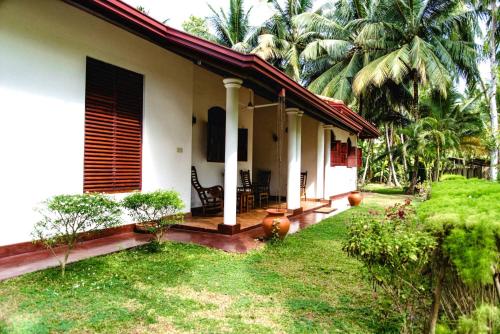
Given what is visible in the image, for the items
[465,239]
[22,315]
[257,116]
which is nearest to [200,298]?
[22,315]

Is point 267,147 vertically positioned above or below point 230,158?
above

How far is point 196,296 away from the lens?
12.4ft

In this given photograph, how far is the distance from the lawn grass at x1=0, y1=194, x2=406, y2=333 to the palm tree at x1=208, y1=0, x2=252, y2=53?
65.9ft

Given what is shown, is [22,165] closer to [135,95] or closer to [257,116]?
[135,95]


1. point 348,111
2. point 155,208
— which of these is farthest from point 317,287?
point 348,111

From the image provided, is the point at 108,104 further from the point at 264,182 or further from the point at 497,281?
the point at 264,182

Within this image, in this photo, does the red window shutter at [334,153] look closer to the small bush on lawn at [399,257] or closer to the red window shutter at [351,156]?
the red window shutter at [351,156]

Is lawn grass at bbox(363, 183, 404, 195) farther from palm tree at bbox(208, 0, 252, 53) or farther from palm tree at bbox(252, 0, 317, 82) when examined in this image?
palm tree at bbox(208, 0, 252, 53)

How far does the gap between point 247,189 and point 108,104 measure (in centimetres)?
495

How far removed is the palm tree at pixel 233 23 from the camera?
76.2 ft

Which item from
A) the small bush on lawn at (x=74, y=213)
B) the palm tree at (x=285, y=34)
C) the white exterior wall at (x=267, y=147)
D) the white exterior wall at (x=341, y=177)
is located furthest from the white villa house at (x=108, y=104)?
the palm tree at (x=285, y=34)

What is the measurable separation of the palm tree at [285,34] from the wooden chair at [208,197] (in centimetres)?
1478

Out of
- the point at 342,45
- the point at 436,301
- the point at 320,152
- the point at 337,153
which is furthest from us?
the point at 342,45

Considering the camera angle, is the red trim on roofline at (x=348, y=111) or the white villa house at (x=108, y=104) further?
the red trim on roofline at (x=348, y=111)
